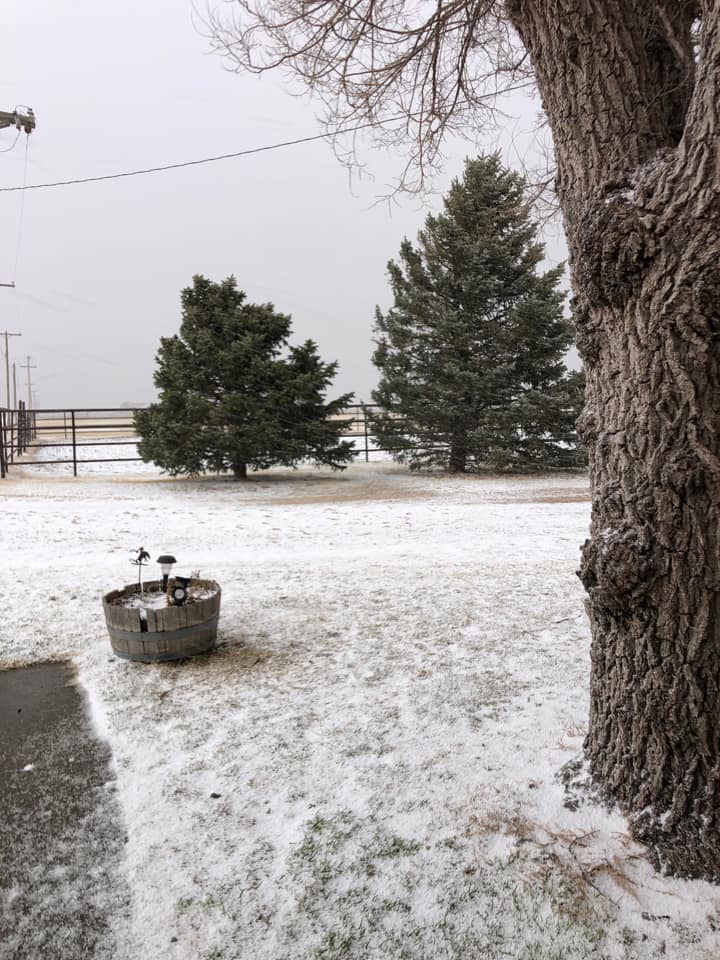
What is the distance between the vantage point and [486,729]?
2.61m

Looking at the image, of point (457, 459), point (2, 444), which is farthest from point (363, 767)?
point (457, 459)

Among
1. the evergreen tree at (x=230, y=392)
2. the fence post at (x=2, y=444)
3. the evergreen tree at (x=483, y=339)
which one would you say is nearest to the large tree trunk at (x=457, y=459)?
the evergreen tree at (x=483, y=339)

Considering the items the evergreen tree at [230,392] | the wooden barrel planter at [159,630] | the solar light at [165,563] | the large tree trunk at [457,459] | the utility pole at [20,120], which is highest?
the utility pole at [20,120]

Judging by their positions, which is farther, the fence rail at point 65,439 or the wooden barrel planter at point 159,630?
the fence rail at point 65,439

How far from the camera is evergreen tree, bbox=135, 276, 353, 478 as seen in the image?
34.2 feet

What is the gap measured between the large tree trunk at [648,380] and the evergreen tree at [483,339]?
9736mm

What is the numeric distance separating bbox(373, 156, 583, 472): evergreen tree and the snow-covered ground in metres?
6.65

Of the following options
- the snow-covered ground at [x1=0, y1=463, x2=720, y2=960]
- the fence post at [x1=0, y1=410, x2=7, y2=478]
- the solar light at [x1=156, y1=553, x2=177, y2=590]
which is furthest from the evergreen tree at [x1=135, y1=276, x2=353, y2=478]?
the solar light at [x1=156, y1=553, x2=177, y2=590]

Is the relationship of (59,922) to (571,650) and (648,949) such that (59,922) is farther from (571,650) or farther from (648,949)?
(571,650)

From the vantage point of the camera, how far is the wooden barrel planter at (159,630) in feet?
10.8

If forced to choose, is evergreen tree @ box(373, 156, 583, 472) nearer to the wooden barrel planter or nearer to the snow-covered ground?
the snow-covered ground

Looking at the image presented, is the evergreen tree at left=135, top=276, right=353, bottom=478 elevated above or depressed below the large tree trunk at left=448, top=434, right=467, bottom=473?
above

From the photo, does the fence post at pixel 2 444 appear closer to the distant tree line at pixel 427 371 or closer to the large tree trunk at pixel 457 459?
the distant tree line at pixel 427 371

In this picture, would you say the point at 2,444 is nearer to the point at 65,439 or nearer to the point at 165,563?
the point at 165,563
